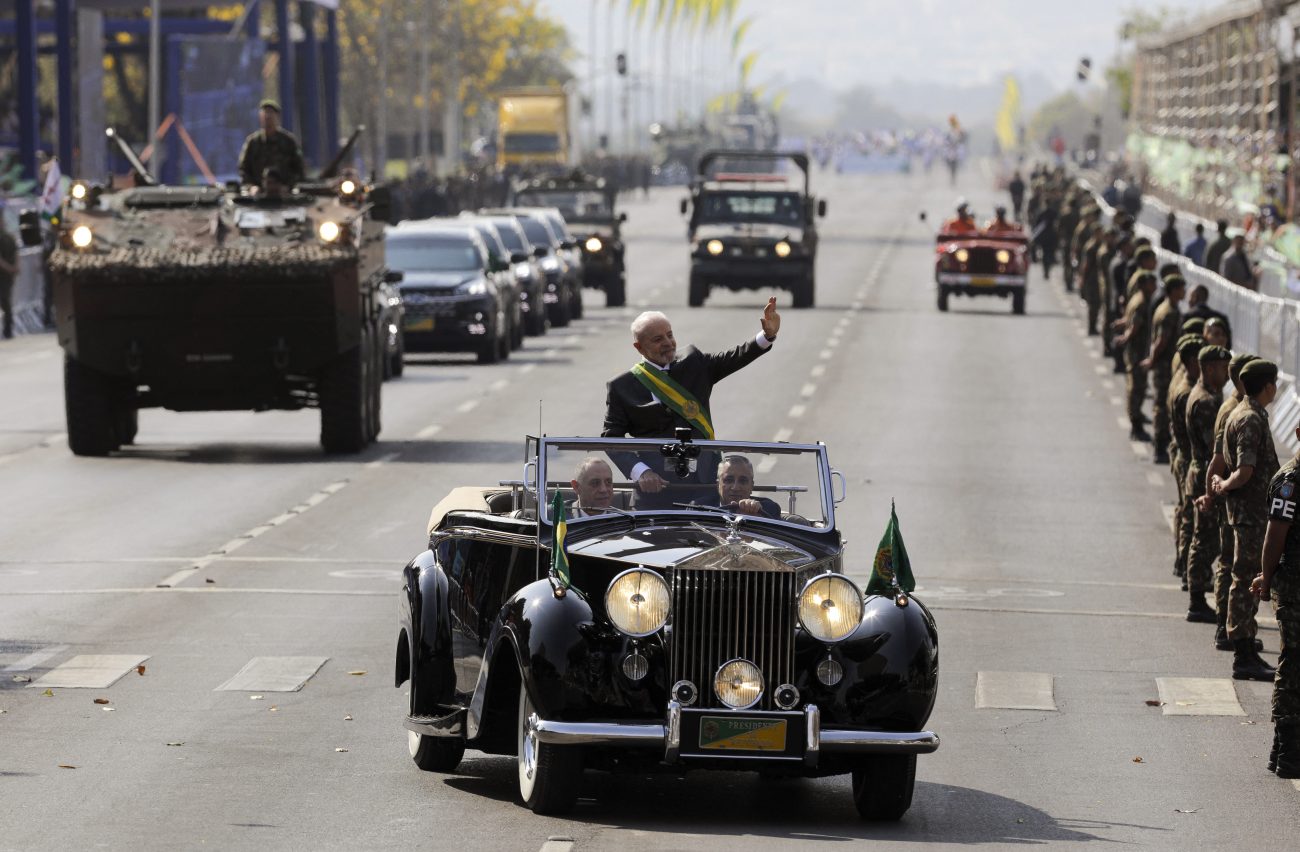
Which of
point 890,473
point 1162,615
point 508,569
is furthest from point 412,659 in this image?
point 890,473

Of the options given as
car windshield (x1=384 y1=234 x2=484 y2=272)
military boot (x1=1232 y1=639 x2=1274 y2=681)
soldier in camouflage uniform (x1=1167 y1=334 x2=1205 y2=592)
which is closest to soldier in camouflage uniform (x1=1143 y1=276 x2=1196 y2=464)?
soldier in camouflage uniform (x1=1167 y1=334 x2=1205 y2=592)

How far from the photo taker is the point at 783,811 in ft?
36.0

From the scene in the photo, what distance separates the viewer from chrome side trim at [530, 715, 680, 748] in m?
10.2

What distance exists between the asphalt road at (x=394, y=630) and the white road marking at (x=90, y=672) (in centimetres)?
6

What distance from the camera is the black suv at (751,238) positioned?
51.3 metres

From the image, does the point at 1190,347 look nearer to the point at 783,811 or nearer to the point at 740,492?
the point at 740,492

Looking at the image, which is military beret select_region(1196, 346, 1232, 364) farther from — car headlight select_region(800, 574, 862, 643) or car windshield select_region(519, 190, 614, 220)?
car windshield select_region(519, 190, 614, 220)

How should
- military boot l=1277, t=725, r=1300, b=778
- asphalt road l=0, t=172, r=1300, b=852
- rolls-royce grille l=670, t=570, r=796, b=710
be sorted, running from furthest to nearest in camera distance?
military boot l=1277, t=725, r=1300, b=778
asphalt road l=0, t=172, r=1300, b=852
rolls-royce grille l=670, t=570, r=796, b=710

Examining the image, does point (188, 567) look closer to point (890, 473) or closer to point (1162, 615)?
point (1162, 615)

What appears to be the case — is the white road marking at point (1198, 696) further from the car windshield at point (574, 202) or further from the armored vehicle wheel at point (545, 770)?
the car windshield at point (574, 202)

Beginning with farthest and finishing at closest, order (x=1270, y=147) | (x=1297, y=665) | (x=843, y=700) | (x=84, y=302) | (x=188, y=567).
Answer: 1. (x=1270, y=147)
2. (x=84, y=302)
3. (x=188, y=567)
4. (x=1297, y=665)
5. (x=843, y=700)

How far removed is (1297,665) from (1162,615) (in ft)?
17.6

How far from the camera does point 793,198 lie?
52000 mm

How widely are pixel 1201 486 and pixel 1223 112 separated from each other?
203ft
